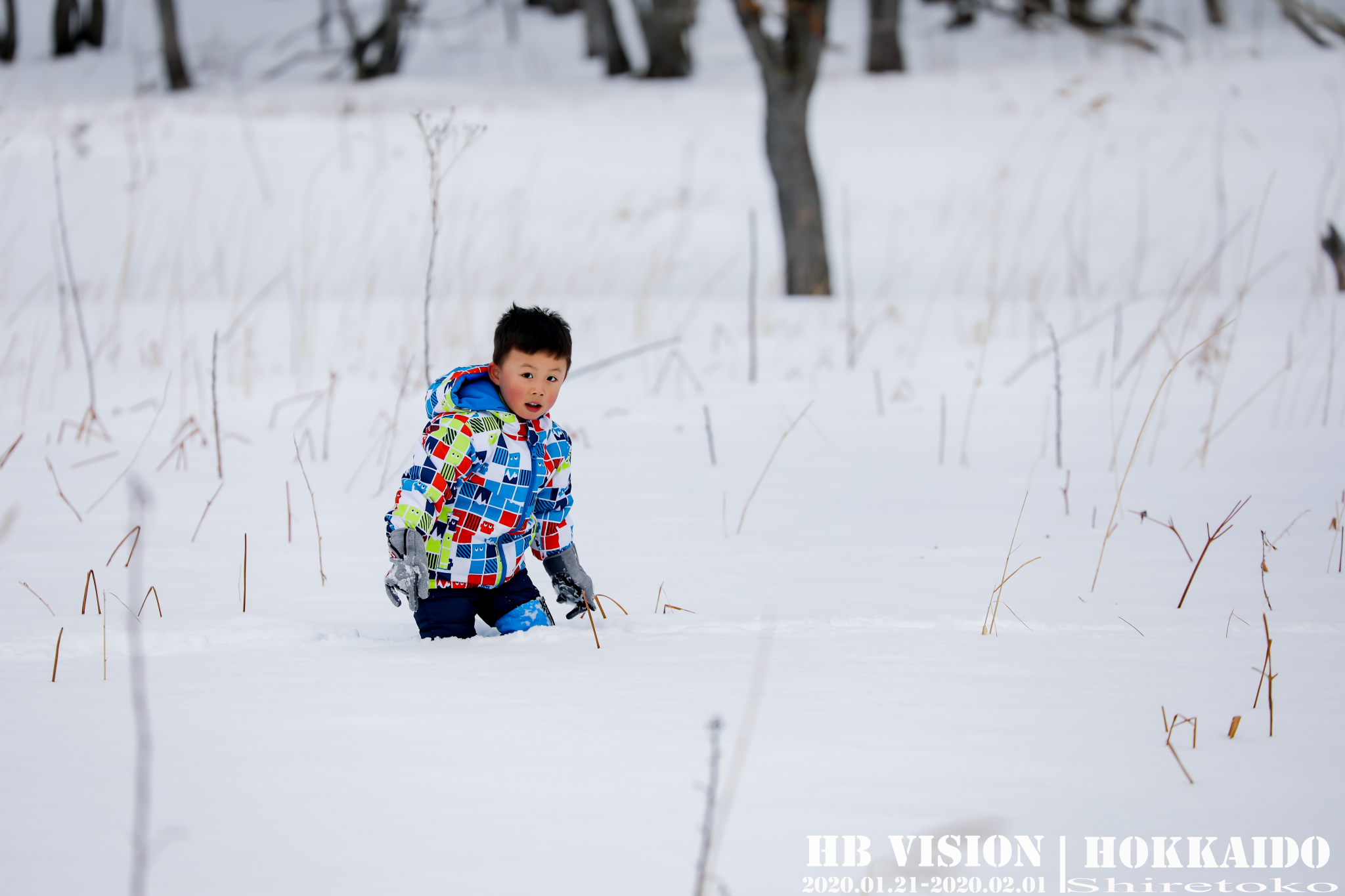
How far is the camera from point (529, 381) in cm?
195

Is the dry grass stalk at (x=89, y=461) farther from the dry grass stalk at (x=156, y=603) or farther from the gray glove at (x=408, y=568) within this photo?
the gray glove at (x=408, y=568)

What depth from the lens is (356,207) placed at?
381 inches

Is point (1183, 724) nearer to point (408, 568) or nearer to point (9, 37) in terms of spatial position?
point (408, 568)

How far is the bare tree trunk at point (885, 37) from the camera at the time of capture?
15789 millimetres

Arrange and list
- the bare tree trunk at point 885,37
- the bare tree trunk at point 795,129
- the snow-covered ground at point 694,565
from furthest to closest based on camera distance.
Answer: the bare tree trunk at point 885,37
the bare tree trunk at point 795,129
the snow-covered ground at point 694,565

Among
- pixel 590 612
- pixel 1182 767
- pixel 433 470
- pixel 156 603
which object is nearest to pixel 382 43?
pixel 156 603

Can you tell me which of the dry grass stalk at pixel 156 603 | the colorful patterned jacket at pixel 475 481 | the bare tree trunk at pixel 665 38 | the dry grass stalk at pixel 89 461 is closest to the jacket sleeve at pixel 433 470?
the colorful patterned jacket at pixel 475 481

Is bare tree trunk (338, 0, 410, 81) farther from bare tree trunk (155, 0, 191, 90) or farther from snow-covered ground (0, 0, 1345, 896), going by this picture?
snow-covered ground (0, 0, 1345, 896)

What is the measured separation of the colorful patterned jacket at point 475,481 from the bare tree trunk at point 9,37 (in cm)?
2007

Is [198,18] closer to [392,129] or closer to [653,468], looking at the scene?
[392,129]

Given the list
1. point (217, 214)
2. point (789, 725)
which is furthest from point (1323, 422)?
point (217, 214)

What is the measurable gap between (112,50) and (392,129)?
1135 centimetres

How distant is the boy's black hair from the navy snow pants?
0.42 m

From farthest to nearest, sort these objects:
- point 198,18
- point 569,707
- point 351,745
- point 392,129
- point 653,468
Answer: point 198,18, point 392,129, point 653,468, point 569,707, point 351,745
